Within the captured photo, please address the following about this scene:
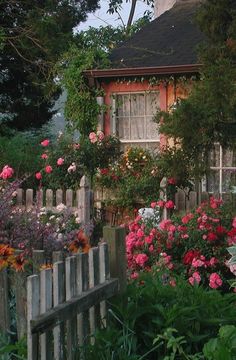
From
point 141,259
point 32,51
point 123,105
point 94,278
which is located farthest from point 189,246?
point 32,51

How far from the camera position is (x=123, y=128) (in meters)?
15.6

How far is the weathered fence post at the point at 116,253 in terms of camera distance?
4.90 meters

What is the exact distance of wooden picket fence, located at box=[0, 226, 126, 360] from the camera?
3.92 metres

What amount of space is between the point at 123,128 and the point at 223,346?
1171 centimetres

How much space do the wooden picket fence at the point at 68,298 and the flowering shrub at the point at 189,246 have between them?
309 cm

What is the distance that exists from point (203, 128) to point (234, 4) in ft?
5.94

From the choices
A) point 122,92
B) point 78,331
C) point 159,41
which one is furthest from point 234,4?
point 78,331

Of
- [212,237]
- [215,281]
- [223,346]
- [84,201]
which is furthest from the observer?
[84,201]

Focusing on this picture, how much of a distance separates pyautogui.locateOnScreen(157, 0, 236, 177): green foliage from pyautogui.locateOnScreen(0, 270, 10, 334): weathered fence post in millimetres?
5237

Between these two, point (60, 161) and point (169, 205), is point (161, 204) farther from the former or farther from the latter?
point (60, 161)

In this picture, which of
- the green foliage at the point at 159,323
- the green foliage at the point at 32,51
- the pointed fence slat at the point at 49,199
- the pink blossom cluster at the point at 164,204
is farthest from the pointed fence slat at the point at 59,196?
the green foliage at the point at 159,323

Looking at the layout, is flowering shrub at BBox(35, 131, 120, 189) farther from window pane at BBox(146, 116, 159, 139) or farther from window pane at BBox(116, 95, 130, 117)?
window pane at BBox(116, 95, 130, 117)

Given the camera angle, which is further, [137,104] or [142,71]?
[137,104]

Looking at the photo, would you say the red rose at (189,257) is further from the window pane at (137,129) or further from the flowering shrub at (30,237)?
the window pane at (137,129)
